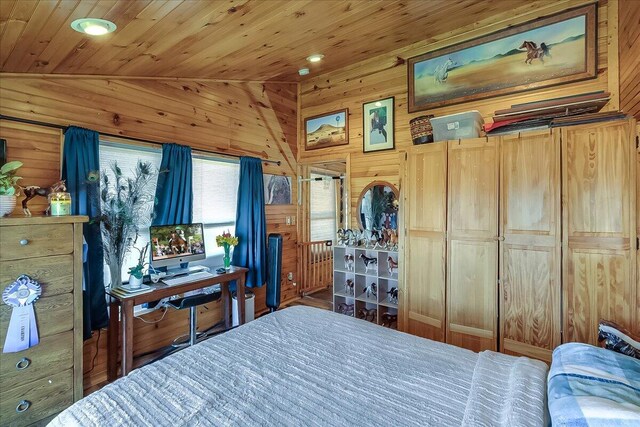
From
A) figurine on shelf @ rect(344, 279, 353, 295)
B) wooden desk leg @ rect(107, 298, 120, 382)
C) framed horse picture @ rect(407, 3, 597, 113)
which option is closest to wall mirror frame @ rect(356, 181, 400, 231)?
figurine on shelf @ rect(344, 279, 353, 295)

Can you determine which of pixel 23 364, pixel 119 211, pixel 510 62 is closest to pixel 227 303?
pixel 119 211

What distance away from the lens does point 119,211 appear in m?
2.30

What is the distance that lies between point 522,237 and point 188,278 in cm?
260

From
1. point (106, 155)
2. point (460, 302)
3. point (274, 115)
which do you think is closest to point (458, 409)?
point (460, 302)

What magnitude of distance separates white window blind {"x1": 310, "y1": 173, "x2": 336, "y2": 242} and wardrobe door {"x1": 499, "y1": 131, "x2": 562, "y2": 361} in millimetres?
2644

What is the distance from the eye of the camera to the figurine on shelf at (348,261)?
334 cm

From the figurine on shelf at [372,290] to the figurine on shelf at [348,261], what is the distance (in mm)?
268

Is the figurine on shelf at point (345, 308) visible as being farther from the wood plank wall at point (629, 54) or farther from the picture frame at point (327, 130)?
the wood plank wall at point (629, 54)

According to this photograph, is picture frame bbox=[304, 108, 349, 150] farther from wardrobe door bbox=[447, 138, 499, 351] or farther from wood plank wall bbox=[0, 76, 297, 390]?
wardrobe door bbox=[447, 138, 499, 351]

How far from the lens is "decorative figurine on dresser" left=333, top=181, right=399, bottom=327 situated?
3.12 m

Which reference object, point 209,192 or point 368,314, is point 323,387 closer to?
point 368,314

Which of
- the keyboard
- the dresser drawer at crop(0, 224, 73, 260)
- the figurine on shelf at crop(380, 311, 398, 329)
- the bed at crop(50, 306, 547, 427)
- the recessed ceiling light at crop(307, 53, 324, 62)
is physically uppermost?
the recessed ceiling light at crop(307, 53, 324, 62)

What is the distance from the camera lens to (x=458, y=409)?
3.35 ft

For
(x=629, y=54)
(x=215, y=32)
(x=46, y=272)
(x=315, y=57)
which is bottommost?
(x=46, y=272)
